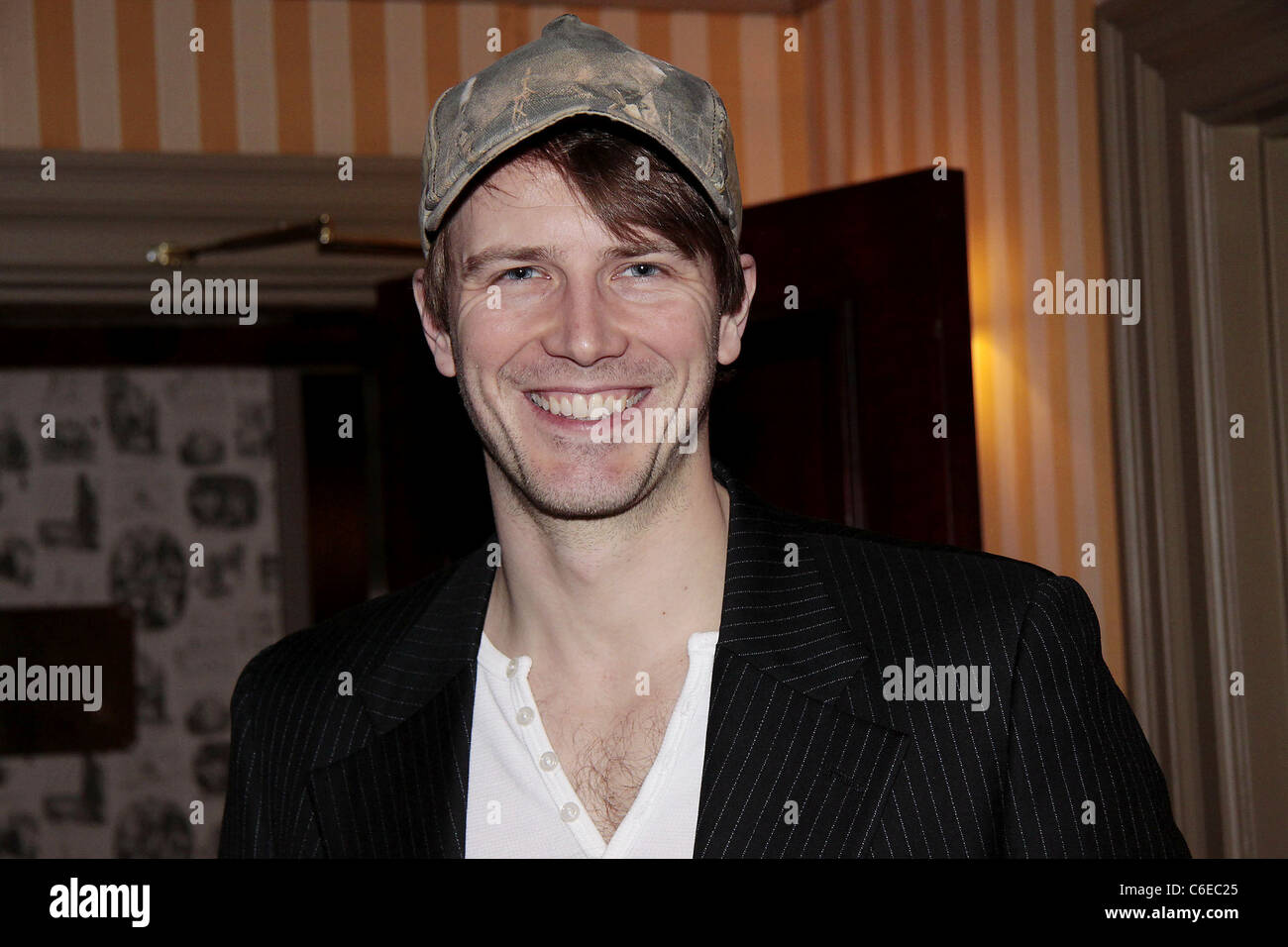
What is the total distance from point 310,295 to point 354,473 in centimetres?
109

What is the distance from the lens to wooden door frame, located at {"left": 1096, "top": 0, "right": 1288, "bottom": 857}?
77.6 inches

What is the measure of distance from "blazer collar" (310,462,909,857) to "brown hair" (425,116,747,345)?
0.28 m

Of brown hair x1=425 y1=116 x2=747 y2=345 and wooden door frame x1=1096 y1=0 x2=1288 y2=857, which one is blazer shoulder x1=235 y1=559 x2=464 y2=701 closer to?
brown hair x1=425 y1=116 x2=747 y2=345

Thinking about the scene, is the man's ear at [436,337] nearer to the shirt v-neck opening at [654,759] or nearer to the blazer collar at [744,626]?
the blazer collar at [744,626]

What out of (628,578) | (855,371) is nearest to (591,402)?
(628,578)

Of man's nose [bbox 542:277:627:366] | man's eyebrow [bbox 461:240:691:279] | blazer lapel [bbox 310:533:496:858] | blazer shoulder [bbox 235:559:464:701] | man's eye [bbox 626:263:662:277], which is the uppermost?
man's eyebrow [bbox 461:240:691:279]

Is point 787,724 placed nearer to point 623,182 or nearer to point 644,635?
point 644,635

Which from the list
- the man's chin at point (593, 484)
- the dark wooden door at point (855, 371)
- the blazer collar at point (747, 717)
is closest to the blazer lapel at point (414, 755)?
the blazer collar at point (747, 717)

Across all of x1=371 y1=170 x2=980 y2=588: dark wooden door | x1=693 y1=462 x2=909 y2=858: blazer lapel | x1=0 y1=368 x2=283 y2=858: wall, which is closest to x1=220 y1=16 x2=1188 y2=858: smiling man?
x1=693 y1=462 x2=909 y2=858: blazer lapel

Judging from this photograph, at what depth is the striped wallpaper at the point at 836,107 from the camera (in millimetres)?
2191

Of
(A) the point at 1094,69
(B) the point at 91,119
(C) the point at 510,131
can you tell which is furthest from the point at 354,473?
(C) the point at 510,131

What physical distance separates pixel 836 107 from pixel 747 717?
6.24 ft

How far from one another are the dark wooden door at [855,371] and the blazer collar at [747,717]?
625mm
